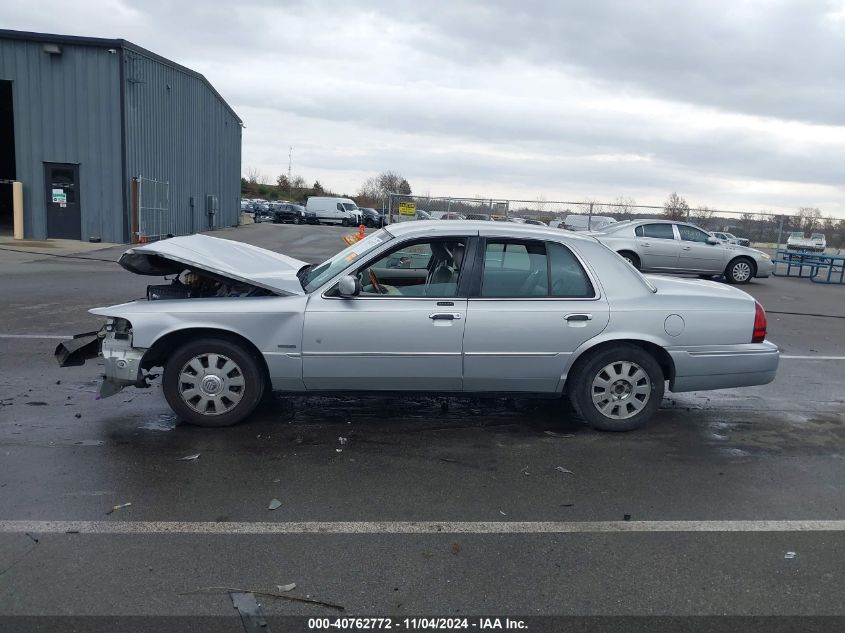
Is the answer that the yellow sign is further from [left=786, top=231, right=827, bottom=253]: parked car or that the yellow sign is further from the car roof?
the car roof

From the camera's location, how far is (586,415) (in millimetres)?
5652

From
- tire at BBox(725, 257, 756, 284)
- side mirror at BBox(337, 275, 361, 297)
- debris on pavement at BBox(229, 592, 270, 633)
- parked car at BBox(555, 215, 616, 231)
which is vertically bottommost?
debris on pavement at BBox(229, 592, 270, 633)

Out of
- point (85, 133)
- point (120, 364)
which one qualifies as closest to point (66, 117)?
point (85, 133)

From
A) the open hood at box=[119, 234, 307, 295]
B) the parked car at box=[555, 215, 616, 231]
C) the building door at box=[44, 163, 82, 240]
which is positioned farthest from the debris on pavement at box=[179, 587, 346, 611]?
the parked car at box=[555, 215, 616, 231]

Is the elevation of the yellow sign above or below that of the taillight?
above

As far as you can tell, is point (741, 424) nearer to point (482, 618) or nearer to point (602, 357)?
point (602, 357)

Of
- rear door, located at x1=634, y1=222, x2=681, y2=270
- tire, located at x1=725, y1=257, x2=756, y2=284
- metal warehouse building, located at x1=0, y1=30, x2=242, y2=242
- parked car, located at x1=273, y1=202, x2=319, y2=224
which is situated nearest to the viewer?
rear door, located at x1=634, y1=222, x2=681, y2=270

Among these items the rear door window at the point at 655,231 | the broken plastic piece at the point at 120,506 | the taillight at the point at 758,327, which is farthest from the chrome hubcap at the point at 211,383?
the rear door window at the point at 655,231

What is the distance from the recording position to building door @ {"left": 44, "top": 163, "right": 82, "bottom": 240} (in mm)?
23562

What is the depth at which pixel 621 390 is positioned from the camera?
5668 mm

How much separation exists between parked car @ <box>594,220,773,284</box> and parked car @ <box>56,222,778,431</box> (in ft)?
41.9

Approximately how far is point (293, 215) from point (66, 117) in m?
28.9

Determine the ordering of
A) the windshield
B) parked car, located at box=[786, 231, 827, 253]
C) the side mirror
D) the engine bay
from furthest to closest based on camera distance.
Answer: parked car, located at box=[786, 231, 827, 253]
the engine bay
the windshield
the side mirror

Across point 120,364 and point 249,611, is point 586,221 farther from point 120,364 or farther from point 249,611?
point 249,611
